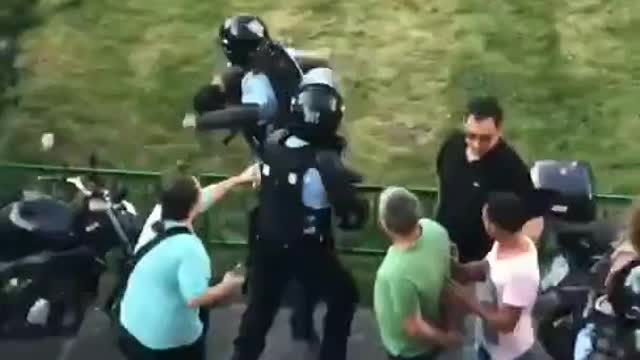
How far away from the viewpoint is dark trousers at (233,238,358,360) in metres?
8.82

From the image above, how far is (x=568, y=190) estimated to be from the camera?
30.2 ft

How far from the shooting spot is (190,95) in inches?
547

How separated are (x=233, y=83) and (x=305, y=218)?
1.36m

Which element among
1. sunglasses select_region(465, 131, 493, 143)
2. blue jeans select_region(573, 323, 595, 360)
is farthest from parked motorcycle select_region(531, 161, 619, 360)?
blue jeans select_region(573, 323, 595, 360)

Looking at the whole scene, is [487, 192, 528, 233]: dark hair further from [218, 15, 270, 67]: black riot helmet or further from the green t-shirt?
[218, 15, 270, 67]: black riot helmet

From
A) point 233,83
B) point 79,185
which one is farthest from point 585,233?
point 79,185

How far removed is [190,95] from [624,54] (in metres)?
3.97

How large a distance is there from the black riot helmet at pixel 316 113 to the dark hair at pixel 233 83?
103cm

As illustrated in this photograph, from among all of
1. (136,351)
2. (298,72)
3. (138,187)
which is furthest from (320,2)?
(136,351)

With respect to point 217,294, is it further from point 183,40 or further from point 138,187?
point 183,40

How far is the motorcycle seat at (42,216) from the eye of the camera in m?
9.48

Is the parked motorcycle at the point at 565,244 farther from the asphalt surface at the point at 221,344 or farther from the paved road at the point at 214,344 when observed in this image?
the paved road at the point at 214,344

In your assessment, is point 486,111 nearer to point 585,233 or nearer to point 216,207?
point 585,233

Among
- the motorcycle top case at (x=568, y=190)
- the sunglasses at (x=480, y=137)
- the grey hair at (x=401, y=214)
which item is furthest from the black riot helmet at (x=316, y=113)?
the motorcycle top case at (x=568, y=190)
